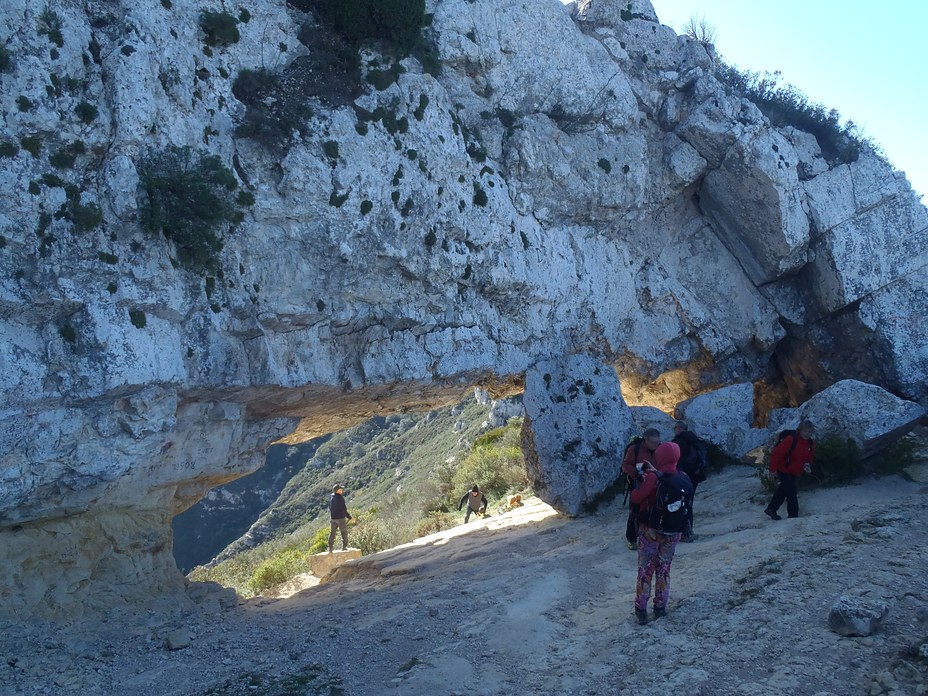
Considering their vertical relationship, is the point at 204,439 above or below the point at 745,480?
above

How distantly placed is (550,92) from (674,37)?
3.90 metres

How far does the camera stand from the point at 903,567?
792 centimetres

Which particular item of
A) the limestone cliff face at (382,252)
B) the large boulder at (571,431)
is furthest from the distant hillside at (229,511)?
the large boulder at (571,431)

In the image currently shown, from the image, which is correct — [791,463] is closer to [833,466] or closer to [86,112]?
[833,466]

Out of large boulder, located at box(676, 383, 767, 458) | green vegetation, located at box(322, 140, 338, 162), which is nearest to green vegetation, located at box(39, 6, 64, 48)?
green vegetation, located at box(322, 140, 338, 162)

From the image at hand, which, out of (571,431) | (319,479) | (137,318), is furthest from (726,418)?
(319,479)

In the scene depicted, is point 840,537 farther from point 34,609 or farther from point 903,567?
point 34,609

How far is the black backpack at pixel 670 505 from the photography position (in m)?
7.40

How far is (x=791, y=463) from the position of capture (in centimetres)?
1071

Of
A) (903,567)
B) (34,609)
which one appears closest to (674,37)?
(903,567)

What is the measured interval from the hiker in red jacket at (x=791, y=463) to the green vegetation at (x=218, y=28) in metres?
9.73

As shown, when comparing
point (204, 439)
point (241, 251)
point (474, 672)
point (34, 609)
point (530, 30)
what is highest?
point (530, 30)

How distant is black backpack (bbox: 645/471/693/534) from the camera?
7.40 metres

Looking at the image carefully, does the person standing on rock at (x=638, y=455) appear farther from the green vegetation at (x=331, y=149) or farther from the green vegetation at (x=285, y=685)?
the green vegetation at (x=331, y=149)
